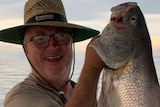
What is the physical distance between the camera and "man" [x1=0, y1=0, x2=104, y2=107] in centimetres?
357

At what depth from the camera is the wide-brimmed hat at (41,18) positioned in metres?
4.05

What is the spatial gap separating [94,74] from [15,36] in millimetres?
1735

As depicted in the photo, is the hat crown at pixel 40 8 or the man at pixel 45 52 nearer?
the man at pixel 45 52

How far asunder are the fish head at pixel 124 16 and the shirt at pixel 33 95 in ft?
3.26

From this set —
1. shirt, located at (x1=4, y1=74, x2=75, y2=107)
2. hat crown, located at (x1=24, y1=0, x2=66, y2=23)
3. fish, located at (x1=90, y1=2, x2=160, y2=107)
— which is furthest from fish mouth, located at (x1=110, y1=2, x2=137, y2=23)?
hat crown, located at (x1=24, y1=0, x2=66, y2=23)

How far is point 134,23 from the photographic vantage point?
105 inches

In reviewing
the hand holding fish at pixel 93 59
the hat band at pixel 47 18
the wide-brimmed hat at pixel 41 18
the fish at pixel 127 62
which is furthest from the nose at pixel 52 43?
the fish at pixel 127 62

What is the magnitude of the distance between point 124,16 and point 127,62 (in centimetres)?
24

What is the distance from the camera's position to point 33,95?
351 cm

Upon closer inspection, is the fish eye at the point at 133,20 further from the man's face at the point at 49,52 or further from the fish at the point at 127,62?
the man's face at the point at 49,52

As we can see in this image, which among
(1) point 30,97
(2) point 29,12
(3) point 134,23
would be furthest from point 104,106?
(2) point 29,12

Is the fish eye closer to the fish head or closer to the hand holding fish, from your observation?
the fish head

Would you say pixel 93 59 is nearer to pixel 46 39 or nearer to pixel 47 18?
pixel 46 39

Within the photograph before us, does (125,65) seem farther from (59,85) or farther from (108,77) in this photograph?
(59,85)
